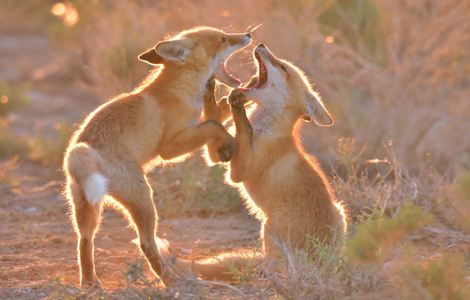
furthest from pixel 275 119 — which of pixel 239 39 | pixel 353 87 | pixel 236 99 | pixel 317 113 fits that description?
pixel 353 87

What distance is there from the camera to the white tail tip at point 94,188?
21.2 ft

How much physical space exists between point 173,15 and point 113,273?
7.25 m

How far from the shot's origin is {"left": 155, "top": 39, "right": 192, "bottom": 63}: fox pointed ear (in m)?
7.70

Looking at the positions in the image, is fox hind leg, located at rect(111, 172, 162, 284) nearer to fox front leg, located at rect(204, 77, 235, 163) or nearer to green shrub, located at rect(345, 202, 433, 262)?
fox front leg, located at rect(204, 77, 235, 163)

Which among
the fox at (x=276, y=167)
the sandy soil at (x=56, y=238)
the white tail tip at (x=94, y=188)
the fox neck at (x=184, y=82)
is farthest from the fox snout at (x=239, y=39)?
the white tail tip at (x=94, y=188)

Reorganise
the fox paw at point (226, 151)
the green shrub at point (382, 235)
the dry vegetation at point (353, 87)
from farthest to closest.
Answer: the dry vegetation at point (353, 87), the fox paw at point (226, 151), the green shrub at point (382, 235)

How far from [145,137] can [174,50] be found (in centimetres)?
88

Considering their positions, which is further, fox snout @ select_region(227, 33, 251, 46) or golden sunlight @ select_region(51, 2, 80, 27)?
golden sunlight @ select_region(51, 2, 80, 27)

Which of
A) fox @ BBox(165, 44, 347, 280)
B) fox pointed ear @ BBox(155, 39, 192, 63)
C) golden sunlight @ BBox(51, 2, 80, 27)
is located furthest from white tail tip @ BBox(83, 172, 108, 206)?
golden sunlight @ BBox(51, 2, 80, 27)

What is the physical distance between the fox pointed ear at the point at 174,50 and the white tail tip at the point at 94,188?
150 centimetres

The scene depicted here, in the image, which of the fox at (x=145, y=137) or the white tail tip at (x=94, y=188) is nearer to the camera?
the white tail tip at (x=94, y=188)

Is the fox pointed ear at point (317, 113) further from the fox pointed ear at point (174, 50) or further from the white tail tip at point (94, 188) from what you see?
the white tail tip at point (94, 188)

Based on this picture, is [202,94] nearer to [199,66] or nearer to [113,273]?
[199,66]

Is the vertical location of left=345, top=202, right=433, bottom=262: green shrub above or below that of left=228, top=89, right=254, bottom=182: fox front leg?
below
